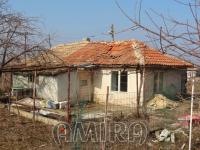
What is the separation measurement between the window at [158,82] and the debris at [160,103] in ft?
3.75

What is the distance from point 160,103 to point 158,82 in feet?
7.71

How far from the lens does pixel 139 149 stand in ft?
29.7

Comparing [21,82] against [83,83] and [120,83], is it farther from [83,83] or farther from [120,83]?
[120,83]

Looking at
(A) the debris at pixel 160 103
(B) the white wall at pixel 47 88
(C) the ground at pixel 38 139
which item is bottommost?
(C) the ground at pixel 38 139

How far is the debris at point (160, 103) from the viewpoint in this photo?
21.1 meters

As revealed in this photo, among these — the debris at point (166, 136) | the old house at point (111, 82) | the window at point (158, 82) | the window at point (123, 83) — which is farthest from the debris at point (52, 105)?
the debris at point (166, 136)

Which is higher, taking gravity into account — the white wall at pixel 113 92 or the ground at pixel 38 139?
the white wall at pixel 113 92

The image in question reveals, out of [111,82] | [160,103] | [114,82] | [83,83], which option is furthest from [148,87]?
[83,83]

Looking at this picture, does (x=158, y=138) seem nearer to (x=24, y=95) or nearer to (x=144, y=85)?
(x=144, y=85)

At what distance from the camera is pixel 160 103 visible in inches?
854

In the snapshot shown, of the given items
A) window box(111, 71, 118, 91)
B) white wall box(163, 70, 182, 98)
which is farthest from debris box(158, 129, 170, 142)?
white wall box(163, 70, 182, 98)

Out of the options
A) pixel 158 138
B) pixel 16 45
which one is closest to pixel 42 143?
pixel 158 138

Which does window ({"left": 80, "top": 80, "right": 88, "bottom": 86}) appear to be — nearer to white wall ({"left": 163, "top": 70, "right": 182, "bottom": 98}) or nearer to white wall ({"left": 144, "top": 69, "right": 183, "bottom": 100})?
white wall ({"left": 144, "top": 69, "right": 183, "bottom": 100})

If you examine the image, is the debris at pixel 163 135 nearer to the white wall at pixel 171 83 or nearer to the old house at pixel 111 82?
the old house at pixel 111 82
